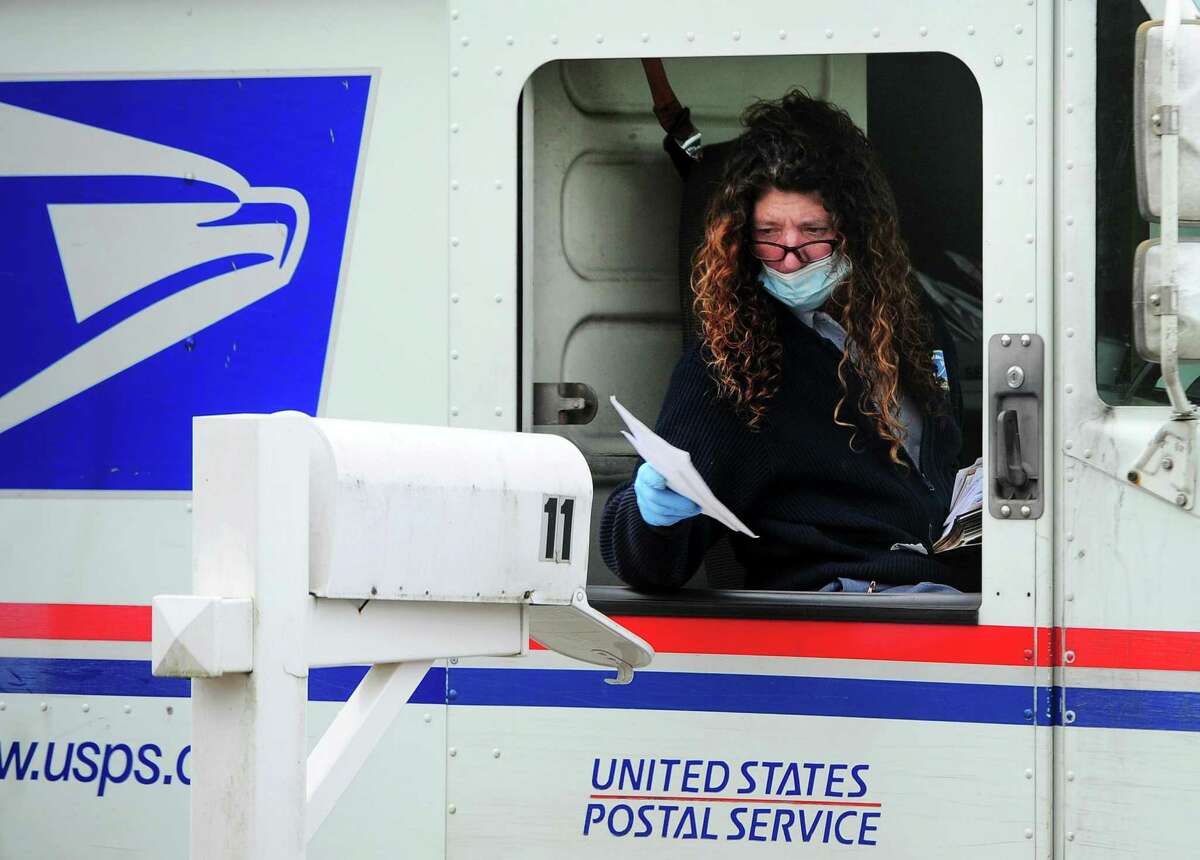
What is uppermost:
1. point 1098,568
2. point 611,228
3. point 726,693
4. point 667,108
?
point 667,108

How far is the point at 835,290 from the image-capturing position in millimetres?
2621

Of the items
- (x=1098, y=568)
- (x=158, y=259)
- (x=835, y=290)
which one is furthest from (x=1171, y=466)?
(x=158, y=259)

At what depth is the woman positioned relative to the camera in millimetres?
2533

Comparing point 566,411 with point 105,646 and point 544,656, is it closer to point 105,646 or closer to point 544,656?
point 544,656

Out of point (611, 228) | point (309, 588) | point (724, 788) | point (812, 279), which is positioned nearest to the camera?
point (309, 588)

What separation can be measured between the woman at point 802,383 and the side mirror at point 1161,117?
646 millimetres

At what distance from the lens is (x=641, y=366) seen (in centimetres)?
290

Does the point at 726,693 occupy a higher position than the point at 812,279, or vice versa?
the point at 812,279

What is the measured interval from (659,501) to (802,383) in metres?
0.39

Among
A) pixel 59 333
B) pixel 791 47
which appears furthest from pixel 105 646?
pixel 791 47

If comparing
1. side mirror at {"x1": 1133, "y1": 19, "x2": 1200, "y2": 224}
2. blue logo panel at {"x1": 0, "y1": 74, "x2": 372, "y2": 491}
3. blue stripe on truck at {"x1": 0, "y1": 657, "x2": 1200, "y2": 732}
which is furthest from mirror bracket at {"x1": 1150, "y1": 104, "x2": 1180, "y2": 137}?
blue logo panel at {"x1": 0, "y1": 74, "x2": 372, "y2": 491}

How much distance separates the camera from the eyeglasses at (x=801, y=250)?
2572mm

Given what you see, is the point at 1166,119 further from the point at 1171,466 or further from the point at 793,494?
the point at 793,494

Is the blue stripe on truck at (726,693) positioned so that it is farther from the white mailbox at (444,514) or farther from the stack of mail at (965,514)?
the white mailbox at (444,514)
